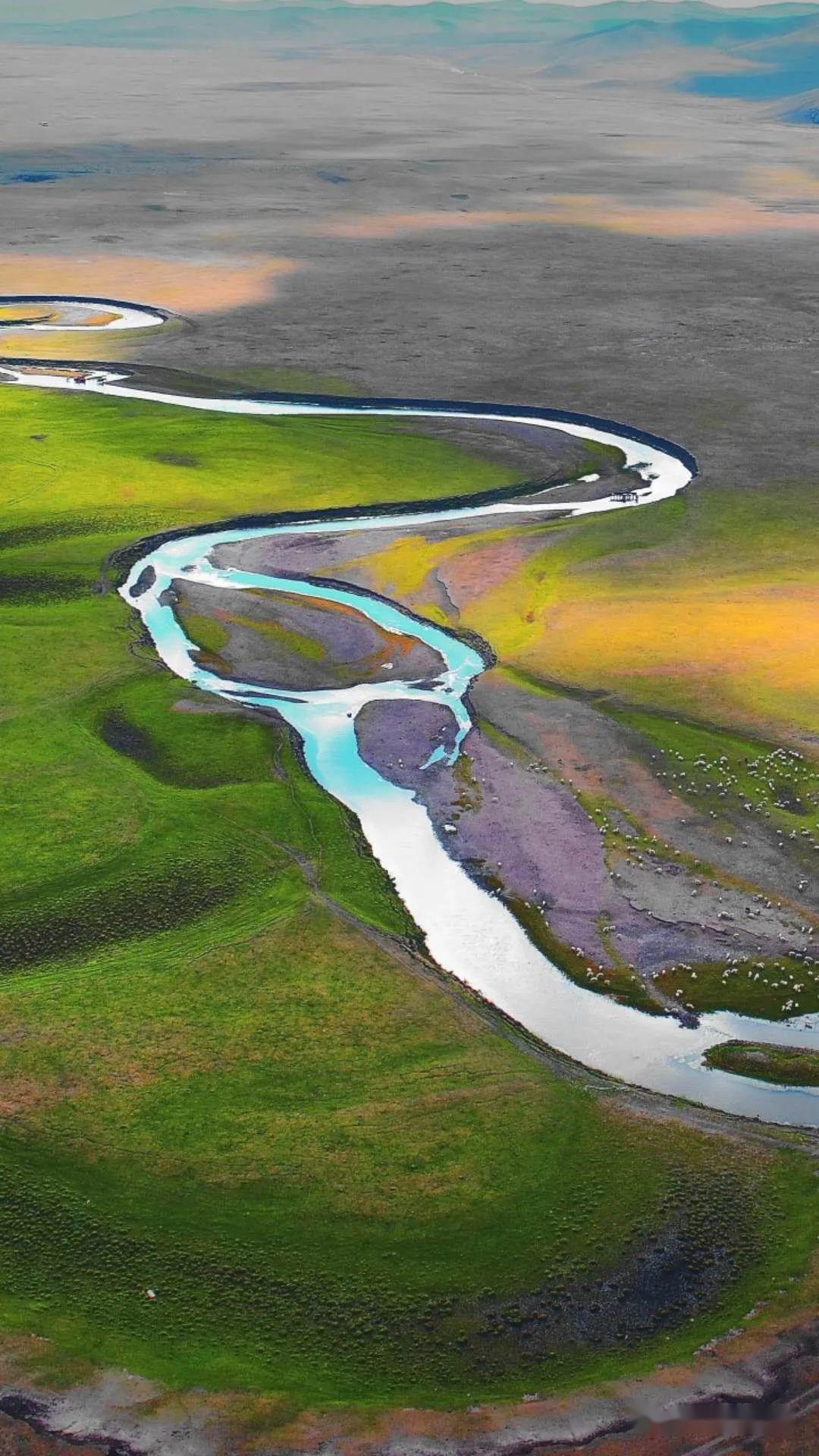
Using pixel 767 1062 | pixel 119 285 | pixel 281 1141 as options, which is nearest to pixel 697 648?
pixel 767 1062

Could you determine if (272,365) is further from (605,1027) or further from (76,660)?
(605,1027)

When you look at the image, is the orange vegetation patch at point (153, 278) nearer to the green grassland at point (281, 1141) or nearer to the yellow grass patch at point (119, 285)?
the yellow grass patch at point (119, 285)

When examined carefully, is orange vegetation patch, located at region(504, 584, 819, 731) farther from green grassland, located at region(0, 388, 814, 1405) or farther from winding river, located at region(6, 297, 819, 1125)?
green grassland, located at region(0, 388, 814, 1405)

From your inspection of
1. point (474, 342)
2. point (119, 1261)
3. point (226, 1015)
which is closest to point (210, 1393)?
point (119, 1261)

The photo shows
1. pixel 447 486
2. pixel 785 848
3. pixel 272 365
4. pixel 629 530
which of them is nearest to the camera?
pixel 785 848

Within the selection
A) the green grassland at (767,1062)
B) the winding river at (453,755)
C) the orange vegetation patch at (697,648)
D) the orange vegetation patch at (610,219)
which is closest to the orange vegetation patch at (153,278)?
the orange vegetation patch at (610,219)

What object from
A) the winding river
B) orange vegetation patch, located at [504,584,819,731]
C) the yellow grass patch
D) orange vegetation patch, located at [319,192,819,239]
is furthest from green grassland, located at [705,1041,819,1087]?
orange vegetation patch, located at [319,192,819,239]
